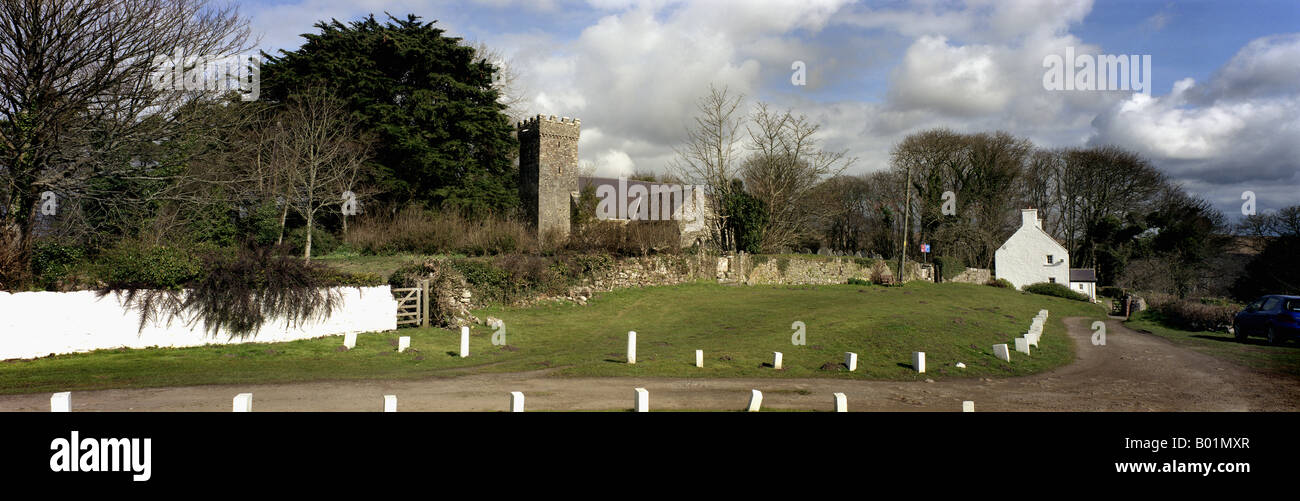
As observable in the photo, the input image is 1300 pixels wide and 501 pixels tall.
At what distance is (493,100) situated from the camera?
3816 centimetres

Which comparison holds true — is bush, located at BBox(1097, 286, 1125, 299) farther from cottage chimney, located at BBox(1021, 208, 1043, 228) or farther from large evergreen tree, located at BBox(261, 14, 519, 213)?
large evergreen tree, located at BBox(261, 14, 519, 213)

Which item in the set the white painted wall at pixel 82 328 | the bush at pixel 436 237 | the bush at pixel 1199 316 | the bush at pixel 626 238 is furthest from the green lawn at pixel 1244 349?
the white painted wall at pixel 82 328

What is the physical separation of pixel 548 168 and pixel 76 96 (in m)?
26.3

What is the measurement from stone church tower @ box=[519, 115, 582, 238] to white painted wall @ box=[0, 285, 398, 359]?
2467 centimetres

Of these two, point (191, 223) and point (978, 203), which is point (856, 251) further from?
point (191, 223)

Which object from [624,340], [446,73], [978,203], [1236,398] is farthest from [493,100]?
[978,203]

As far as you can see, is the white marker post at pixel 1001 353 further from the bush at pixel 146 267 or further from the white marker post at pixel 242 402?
the bush at pixel 146 267

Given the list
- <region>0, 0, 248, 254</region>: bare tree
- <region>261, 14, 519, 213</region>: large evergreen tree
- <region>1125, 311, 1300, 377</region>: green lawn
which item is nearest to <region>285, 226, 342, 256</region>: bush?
<region>261, 14, 519, 213</region>: large evergreen tree

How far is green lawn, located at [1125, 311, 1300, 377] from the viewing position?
561 inches

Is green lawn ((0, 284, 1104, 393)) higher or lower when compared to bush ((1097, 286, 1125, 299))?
higher

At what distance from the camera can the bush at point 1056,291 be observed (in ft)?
140

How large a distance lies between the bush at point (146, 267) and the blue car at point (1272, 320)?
28.5 m

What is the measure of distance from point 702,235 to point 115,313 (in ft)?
98.6
